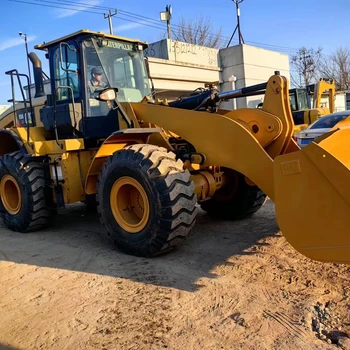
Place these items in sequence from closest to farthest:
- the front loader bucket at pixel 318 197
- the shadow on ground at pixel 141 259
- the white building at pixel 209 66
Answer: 1. the front loader bucket at pixel 318 197
2. the shadow on ground at pixel 141 259
3. the white building at pixel 209 66

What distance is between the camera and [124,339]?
114 inches

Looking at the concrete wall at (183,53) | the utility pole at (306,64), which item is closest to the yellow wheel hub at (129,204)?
the concrete wall at (183,53)

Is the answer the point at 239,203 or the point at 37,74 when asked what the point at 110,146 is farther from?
the point at 37,74

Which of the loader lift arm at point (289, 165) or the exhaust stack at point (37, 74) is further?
the exhaust stack at point (37, 74)

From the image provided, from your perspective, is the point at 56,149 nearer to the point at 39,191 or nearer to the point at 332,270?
the point at 39,191

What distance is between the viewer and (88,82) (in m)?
5.38

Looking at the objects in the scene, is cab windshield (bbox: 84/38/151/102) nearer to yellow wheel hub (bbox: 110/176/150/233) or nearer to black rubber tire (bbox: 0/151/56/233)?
black rubber tire (bbox: 0/151/56/233)

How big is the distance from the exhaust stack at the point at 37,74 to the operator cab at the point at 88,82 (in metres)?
0.54

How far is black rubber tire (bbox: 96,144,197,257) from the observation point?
4.12m

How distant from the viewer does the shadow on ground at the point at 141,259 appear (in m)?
4.05

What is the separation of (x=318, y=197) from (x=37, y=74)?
5.11m

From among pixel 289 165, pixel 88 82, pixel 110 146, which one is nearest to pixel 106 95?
pixel 110 146

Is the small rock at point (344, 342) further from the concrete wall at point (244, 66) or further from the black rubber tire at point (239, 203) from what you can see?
the concrete wall at point (244, 66)

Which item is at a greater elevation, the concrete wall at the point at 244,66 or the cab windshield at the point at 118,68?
the concrete wall at the point at 244,66
